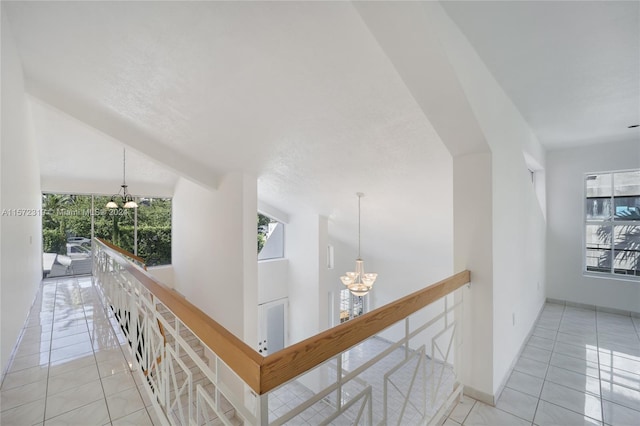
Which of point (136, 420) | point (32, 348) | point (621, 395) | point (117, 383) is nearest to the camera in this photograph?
point (136, 420)

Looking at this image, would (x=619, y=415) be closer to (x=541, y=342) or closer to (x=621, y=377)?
(x=621, y=377)

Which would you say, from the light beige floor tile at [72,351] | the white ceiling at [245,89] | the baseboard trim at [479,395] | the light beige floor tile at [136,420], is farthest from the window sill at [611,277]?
the light beige floor tile at [72,351]

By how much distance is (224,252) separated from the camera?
15.7ft

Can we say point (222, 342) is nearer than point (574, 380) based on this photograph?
Yes

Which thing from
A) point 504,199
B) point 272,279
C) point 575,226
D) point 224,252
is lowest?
point 272,279

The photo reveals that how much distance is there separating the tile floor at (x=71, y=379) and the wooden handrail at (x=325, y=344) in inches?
58.9

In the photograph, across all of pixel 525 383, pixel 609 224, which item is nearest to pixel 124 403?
pixel 525 383

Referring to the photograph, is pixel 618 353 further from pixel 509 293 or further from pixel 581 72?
pixel 581 72

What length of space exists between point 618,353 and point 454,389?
2.29 meters

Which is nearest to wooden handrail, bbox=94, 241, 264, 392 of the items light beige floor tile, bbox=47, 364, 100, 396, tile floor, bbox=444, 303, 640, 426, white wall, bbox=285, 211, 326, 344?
light beige floor tile, bbox=47, 364, 100, 396

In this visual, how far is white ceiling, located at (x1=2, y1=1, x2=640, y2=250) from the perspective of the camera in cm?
186

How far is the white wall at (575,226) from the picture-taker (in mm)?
4113

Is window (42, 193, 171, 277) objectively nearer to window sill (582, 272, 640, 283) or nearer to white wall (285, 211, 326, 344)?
white wall (285, 211, 326, 344)

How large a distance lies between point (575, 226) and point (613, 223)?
0.49 m
